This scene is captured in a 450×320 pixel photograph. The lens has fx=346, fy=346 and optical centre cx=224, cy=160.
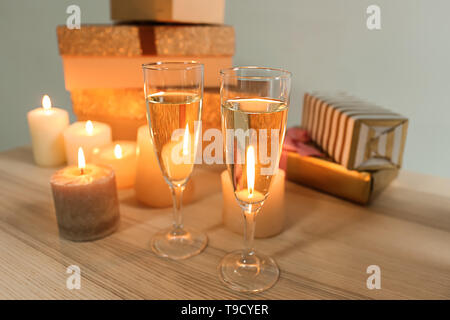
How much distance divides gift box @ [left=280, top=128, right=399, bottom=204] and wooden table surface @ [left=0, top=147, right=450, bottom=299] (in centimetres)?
2

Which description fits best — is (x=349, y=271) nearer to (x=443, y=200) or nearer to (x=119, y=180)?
(x=443, y=200)

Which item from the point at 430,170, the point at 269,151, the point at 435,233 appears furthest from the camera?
the point at 430,170

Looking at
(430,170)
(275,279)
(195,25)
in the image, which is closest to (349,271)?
(275,279)

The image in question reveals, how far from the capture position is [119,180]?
726 millimetres

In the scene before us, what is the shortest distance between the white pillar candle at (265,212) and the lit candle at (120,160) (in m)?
0.25

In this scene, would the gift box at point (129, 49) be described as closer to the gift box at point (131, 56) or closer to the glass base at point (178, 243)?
the gift box at point (131, 56)

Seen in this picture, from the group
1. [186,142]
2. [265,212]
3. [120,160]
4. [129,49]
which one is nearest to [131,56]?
[129,49]

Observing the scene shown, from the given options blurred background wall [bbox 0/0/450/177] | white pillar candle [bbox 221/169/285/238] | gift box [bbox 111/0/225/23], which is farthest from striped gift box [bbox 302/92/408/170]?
blurred background wall [bbox 0/0/450/177]

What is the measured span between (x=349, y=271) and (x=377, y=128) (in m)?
0.27

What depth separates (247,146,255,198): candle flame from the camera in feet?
1.39

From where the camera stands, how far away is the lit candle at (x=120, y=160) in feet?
2.35

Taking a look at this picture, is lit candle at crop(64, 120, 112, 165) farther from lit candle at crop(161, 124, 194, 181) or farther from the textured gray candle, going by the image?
lit candle at crop(161, 124, 194, 181)

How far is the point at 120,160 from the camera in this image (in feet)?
2.36

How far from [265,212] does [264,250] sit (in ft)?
0.19
